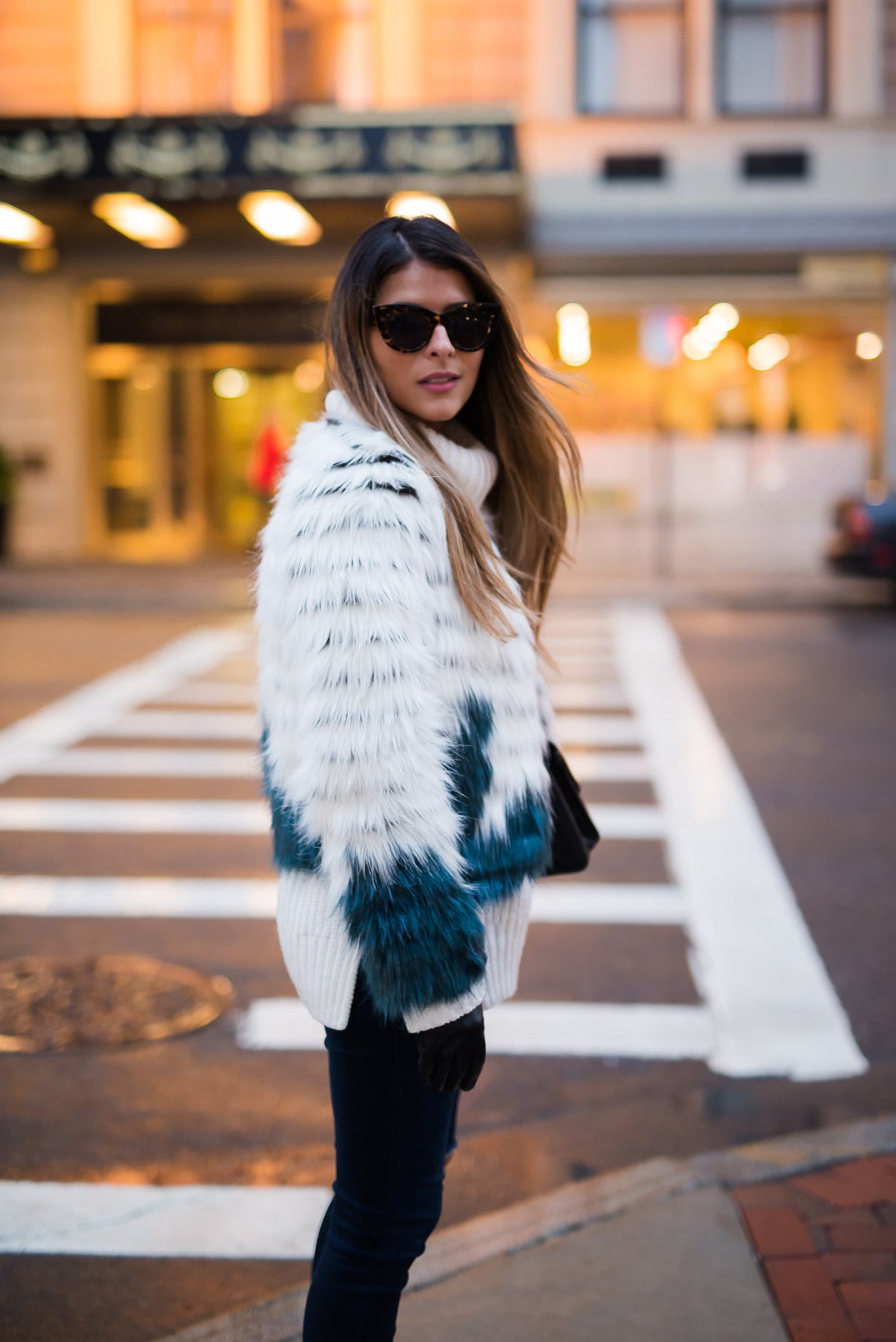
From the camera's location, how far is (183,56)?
22078 millimetres

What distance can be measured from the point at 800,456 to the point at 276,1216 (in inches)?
757

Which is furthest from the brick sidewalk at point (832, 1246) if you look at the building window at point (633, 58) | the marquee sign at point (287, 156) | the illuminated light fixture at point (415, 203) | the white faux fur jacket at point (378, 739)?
the building window at point (633, 58)

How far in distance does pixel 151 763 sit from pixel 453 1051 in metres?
7.13

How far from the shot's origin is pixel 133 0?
22.0m

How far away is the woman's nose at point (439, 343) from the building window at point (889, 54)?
68.7 ft

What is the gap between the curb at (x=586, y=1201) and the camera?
3.07 metres

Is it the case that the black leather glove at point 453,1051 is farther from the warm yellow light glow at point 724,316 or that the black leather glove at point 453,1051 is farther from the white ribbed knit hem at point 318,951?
the warm yellow light glow at point 724,316

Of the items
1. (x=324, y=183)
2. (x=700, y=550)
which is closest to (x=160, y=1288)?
(x=324, y=183)

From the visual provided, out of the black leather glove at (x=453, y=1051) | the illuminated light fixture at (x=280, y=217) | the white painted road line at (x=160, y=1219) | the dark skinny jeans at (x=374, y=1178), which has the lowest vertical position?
the white painted road line at (x=160, y=1219)

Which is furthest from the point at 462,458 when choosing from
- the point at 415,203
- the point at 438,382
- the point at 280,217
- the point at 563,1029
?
the point at 280,217

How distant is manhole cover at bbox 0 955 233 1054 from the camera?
4.79 m

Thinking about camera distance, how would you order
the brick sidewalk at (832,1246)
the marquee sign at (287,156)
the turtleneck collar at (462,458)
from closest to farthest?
1. the turtleneck collar at (462,458)
2. the brick sidewalk at (832,1246)
3. the marquee sign at (287,156)

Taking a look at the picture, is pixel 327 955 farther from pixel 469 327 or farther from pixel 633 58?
pixel 633 58

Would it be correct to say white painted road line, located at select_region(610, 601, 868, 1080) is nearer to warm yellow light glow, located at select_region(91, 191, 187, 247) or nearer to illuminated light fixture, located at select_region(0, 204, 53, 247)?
warm yellow light glow, located at select_region(91, 191, 187, 247)
